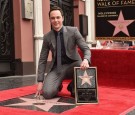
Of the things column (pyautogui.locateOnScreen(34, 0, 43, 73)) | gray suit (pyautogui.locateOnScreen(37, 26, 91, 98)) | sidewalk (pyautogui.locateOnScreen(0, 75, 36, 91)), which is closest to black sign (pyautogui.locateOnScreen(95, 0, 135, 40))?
gray suit (pyautogui.locateOnScreen(37, 26, 91, 98))

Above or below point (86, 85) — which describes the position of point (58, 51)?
above

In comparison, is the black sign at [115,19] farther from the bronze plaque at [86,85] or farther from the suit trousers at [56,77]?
the bronze plaque at [86,85]

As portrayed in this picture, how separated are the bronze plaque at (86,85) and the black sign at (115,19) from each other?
1.53m

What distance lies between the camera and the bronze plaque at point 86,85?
3414mm

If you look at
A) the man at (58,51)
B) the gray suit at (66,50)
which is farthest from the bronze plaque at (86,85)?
the gray suit at (66,50)

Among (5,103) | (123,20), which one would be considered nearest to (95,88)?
(5,103)

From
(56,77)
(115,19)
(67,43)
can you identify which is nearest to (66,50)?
(67,43)

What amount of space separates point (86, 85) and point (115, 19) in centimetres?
173

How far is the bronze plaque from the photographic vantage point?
3414mm

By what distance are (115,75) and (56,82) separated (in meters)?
1.16

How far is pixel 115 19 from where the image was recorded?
486 centimetres

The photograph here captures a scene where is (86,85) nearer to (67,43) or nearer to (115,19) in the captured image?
(67,43)

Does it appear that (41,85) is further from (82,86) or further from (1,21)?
(1,21)

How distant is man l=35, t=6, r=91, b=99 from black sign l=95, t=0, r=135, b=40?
115 centimetres
